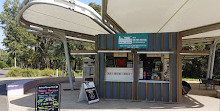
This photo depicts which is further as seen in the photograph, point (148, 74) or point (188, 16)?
point (148, 74)

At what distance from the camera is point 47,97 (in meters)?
5.25

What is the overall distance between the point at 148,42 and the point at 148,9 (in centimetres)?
163

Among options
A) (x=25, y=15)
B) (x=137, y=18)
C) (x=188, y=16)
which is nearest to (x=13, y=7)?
(x=25, y=15)

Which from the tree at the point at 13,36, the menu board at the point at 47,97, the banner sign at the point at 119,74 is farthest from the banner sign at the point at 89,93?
the tree at the point at 13,36

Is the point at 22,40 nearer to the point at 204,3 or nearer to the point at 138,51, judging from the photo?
the point at 138,51

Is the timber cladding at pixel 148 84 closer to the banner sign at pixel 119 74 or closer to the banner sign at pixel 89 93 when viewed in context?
the banner sign at pixel 119 74

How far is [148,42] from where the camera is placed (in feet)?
28.8

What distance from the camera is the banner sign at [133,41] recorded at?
8797mm

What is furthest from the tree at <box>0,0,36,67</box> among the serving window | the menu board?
the menu board

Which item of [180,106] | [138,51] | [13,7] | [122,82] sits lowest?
[180,106]

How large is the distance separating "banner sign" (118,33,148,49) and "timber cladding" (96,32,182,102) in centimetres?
A: 16

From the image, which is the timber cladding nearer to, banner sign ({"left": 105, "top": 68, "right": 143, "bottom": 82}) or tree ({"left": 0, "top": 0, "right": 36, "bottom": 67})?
banner sign ({"left": 105, "top": 68, "right": 143, "bottom": 82})

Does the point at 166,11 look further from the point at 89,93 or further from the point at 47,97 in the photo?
the point at 47,97

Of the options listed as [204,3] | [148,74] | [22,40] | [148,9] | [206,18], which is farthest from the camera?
[22,40]
